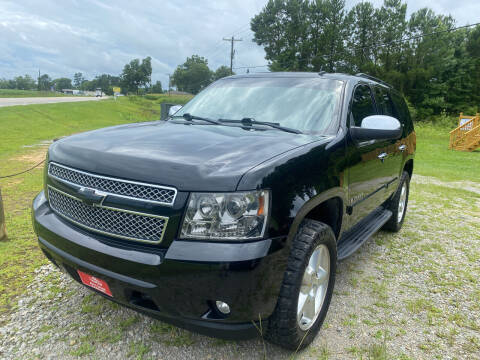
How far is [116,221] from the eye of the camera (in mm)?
1968

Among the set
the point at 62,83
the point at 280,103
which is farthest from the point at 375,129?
the point at 62,83

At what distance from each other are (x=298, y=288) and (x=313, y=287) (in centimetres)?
36

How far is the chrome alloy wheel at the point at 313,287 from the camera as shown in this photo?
2234 millimetres

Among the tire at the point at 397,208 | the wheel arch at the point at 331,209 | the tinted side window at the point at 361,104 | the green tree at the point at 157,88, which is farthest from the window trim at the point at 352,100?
the green tree at the point at 157,88

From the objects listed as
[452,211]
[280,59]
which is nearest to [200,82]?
[280,59]

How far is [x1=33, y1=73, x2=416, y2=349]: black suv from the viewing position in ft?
5.90

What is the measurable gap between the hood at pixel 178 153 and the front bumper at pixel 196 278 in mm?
341

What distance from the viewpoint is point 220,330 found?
1854 millimetres

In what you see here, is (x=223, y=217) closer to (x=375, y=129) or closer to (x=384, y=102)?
(x=375, y=129)

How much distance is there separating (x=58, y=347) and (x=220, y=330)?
4.05 feet

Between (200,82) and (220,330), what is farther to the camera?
(200,82)

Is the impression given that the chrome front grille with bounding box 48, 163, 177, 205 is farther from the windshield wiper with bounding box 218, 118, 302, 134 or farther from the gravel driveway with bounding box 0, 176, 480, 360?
the windshield wiper with bounding box 218, 118, 302, 134

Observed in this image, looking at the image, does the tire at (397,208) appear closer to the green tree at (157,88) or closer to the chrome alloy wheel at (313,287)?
the chrome alloy wheel at (313,287)

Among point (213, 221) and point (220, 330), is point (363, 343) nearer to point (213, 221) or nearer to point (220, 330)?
point (220, 330)
